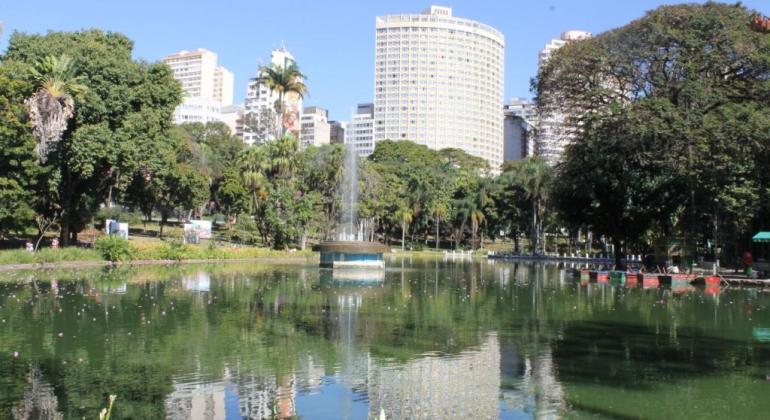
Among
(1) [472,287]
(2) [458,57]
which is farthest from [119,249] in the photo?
(2) [458,57]

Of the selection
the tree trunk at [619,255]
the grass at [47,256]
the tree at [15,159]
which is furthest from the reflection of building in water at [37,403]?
the tree trunk at [619,255]

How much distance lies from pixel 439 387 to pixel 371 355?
8.75ft

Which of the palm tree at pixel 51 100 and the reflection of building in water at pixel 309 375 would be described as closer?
the reflection of building in water at pixel 309 375

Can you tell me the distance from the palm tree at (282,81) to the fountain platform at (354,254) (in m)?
28.7

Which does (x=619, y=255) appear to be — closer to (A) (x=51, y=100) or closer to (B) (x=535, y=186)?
(A) (x=51, y=100)

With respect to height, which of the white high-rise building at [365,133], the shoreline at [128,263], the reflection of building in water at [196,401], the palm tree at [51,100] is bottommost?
the reflection of building in water at [196,401]

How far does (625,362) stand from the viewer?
12.7 meters

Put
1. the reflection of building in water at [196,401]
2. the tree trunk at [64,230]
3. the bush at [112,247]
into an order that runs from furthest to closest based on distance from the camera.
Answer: the tree trunk at [64,230] → the bush at [112,247] → the reflection of building in water at [196,401]

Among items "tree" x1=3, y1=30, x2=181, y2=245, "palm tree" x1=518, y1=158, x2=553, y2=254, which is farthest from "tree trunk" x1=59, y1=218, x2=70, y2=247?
"palm tree" x1=518, y1=158, x2=553, y2=254

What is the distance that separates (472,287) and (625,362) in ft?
55.0

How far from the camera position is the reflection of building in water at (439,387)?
9.17 metres

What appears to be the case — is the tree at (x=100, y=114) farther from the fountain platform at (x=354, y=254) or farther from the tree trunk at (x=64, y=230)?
the fountain platform at (x=354, y=254)

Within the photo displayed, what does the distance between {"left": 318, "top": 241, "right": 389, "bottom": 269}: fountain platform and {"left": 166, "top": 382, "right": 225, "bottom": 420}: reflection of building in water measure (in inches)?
1167

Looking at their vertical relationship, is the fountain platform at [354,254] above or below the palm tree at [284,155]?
below
